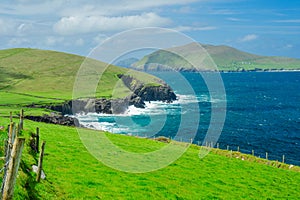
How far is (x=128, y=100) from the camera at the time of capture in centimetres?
13250

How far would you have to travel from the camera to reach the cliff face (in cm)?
11546

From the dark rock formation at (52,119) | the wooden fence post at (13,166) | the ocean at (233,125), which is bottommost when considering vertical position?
the ocean at (233,125)

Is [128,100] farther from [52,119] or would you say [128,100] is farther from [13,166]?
[13,166]

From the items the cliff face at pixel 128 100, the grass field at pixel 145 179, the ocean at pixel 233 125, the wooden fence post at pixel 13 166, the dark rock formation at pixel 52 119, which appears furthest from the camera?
the cliff face at pixel 128 100

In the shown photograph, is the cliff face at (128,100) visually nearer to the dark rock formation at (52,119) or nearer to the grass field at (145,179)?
the dark rock formation at (52,119)

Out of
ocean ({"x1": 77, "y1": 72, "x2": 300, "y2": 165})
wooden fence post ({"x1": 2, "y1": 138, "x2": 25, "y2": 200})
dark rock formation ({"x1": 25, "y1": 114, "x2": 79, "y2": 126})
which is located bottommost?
ocean ({"x1": 77, "y1": 72, "x2": 300, "y2": 165})

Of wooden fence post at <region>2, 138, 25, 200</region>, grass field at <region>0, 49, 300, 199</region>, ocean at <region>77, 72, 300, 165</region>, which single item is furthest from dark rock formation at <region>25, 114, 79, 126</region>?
wooden fence post at <region>2, 138, 25, 200</region>

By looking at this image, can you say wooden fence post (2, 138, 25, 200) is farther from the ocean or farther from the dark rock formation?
the dark rock formation

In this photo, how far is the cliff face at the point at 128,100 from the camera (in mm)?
115463

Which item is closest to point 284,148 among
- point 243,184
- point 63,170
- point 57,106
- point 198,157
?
point 198,157

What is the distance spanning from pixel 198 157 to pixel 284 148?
47.8 meters

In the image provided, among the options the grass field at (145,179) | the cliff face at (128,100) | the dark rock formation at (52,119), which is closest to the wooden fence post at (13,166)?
the grass field at (145,179)

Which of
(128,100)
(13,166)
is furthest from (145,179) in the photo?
(128,100)

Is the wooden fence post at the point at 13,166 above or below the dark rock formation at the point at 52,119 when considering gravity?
above
